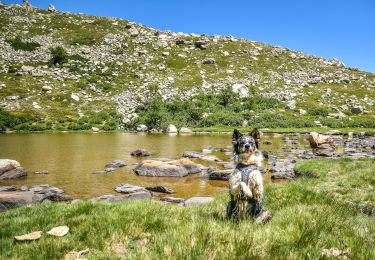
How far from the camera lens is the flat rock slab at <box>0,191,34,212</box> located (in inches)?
504

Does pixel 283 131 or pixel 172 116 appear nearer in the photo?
pixel 283 131

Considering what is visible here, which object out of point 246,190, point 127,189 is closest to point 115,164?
point 127,189

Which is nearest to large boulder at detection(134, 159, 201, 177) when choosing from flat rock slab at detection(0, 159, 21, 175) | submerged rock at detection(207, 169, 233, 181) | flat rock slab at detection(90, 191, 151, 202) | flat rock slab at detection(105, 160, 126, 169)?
Answer: submerged rock at detection(207, 169, 233, 181)

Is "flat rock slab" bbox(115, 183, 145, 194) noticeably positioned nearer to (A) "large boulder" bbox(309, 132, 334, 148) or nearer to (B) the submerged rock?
(B) the submerged rock

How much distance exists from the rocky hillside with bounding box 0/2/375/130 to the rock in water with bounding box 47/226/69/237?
55010 millimetres

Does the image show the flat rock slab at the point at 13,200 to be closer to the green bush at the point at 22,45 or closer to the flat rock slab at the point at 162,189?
the flat rock slab at the point at 162,189

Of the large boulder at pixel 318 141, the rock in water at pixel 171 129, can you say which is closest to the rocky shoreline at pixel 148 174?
the large boulder at pixel 318 141

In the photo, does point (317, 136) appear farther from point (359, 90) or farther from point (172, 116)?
point (359, 90)

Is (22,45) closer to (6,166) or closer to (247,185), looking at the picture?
(6,166)

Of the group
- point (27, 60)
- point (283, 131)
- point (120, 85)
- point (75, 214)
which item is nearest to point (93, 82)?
point (120, 85)

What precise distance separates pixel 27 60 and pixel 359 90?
290 ft

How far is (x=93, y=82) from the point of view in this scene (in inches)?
3297

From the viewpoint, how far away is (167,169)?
22312mm

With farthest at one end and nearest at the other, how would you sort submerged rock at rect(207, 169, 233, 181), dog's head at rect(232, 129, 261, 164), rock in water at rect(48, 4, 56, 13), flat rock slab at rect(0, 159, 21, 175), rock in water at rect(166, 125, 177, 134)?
rock in water at rect(48, 4, 56, 13) → rock in water at rect(166, 125, 177, 134) → flat rock slab at rect(0, 159, 21, 175) → submerged rock at rect(207, 169, 233, 181) → dog's head at rect(232, 129, 261, 164)
